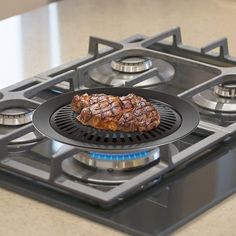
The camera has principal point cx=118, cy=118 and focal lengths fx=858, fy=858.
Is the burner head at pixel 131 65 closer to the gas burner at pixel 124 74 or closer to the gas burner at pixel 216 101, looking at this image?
the gas burner at pixel 124 74

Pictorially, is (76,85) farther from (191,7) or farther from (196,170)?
(191,7)

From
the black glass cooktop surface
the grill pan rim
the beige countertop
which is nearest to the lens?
the black glass cooktop surface

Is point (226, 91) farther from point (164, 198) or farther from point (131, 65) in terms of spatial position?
point (164, 198)

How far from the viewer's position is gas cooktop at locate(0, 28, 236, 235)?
1001 mm

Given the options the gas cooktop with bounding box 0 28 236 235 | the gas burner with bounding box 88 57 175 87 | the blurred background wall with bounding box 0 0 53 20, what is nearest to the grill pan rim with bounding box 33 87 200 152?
the gas cooktop with bounding box 0 28 236 235

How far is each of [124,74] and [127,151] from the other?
369 mm

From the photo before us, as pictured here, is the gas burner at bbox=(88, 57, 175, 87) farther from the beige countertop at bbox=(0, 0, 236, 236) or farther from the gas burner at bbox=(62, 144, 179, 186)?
the gas burner at bbox=(62, 144, 179, 186)

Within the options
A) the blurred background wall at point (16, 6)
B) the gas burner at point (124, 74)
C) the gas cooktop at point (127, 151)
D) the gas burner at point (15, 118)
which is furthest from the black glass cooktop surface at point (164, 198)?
the blurred background wall at point (16, 6)

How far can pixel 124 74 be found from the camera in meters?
1.41

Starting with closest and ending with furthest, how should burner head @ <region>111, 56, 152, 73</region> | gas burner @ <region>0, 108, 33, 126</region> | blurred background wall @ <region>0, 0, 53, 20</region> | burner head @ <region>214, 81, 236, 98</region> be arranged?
1. gas burner @ <region>0, 108, 33, 126</region>
2. burner head @ <region>214, 81, 236, 98</region>
3. burner head @ <region>111, 56, 152, 73</region>
4. blurred background wall @ <region>0, 0, 53, 20</region>

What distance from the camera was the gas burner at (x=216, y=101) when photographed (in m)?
1.26

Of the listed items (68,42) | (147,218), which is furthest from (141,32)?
(147,218)

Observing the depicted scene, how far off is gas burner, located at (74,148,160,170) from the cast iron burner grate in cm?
2

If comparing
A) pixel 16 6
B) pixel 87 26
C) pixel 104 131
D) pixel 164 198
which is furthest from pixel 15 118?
pixel 16 6
